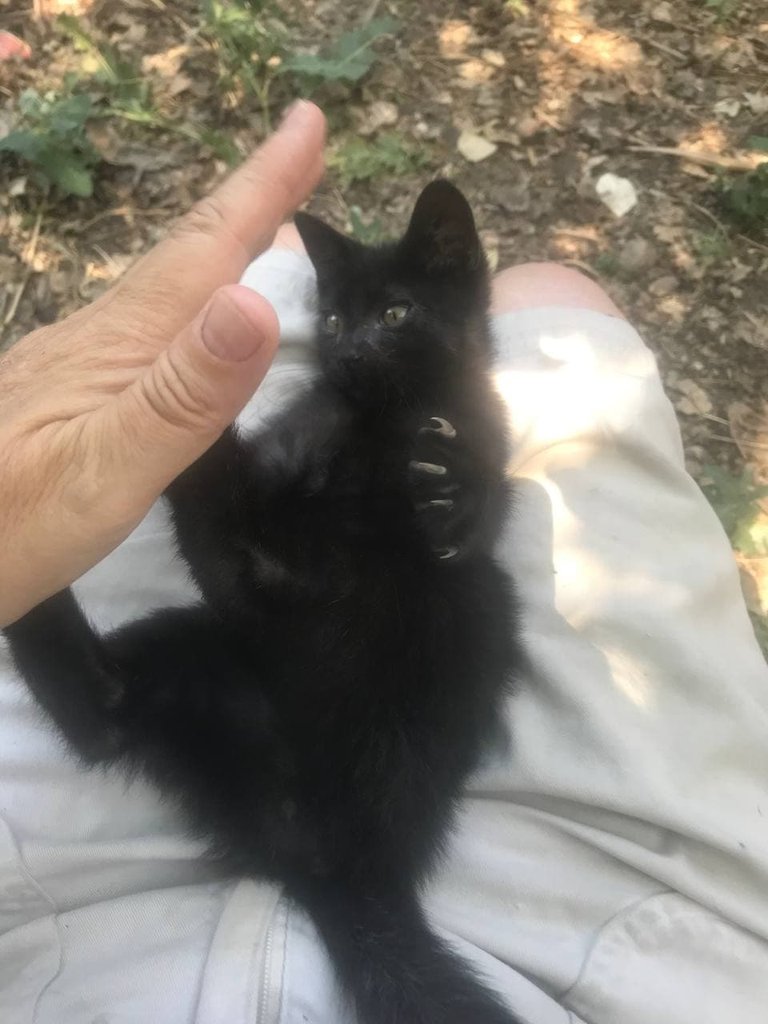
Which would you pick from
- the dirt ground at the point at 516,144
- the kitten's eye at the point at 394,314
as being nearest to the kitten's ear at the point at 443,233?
the kitten's eye at the point at 394,314

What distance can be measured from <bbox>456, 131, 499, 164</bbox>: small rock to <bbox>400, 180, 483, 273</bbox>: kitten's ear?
4.56ft

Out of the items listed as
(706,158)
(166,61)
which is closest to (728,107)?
(706,158)

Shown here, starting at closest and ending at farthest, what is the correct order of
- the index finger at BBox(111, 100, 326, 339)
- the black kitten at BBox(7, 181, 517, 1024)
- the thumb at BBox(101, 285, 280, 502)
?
the thumb at BBox(101, 285, 280, 502), the index finger at BBox(111, 100, 326, 339), the black kitten at BBox(7, 181, 517, 1024)

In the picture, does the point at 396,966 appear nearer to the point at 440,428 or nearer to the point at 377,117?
the point at 440,428

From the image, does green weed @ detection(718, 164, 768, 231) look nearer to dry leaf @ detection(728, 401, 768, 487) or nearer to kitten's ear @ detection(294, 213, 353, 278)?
dry leaf @ detection(728, 401, 768, 487)

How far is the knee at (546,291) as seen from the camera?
236 centimetres

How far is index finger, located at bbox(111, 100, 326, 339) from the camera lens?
5.01ft

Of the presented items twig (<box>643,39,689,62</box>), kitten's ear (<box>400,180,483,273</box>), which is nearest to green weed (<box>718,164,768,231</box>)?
twig (<box>643,39,689,62</box>)

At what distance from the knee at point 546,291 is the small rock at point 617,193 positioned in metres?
0.95

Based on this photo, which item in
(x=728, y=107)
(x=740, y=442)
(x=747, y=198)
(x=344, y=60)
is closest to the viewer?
(x=740, y=442)

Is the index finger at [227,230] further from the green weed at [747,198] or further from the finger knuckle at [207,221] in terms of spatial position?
the green weed at [747,198]

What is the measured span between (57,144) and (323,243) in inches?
62.6

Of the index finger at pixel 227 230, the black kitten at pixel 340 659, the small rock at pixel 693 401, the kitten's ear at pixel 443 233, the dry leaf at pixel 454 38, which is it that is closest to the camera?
the index finger at pixel 227 230

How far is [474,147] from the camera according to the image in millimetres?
3424
